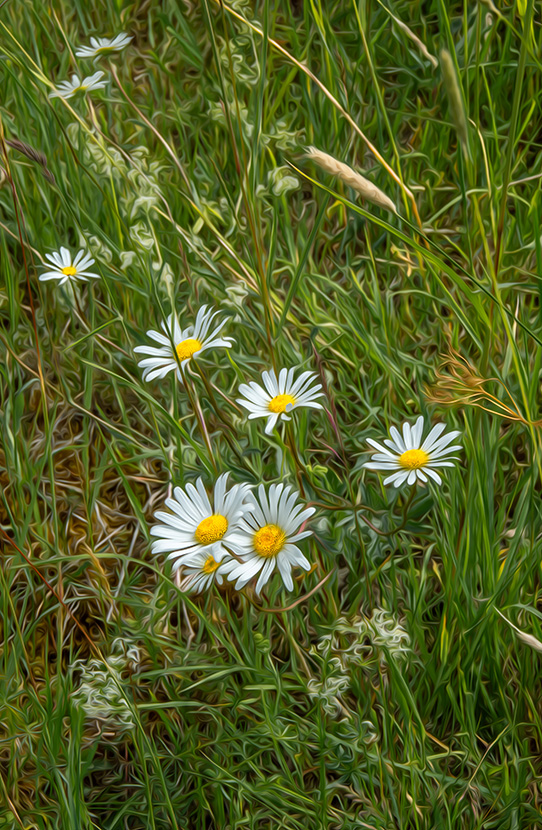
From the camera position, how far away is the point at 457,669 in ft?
3.68

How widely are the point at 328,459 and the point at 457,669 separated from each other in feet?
1.51

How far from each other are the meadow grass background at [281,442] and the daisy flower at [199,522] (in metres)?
0.11

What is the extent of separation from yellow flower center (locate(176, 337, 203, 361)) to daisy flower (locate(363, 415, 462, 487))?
1.35ft

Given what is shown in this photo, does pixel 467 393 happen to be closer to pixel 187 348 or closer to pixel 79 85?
pixel 187 348

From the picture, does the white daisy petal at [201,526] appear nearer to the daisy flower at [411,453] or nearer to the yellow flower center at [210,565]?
the yellow flower center at [210,565]

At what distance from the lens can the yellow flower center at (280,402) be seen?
121 cm

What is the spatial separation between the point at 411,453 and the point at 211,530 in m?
0.33

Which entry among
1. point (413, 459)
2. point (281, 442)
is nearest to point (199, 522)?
point (281, 442)

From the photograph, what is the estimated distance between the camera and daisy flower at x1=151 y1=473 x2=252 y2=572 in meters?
1.00

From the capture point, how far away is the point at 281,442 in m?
1.21

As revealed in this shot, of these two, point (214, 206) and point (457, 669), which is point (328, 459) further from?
point (214, 206)

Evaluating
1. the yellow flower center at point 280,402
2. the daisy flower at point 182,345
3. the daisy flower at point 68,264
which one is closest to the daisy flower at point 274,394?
the yellow flower center at point 280,402

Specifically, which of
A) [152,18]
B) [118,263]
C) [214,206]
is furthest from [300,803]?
[152,18]

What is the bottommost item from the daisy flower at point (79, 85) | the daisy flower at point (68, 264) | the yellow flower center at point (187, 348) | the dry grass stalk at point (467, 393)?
the dry grass stalk at point (467, 393)
